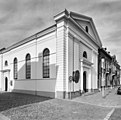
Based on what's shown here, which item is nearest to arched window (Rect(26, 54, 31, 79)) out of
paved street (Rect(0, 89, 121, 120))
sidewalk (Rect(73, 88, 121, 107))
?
paved street (Rect(0, 89, 121, 120))

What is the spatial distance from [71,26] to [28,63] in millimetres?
6925

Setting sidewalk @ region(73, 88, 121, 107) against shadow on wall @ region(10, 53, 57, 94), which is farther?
shadow on wall @ region(10, 53, 57, 94)

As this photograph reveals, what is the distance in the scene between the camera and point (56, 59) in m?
11.8

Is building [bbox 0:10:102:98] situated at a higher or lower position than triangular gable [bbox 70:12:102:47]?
lower

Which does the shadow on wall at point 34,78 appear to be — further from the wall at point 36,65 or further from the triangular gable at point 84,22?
the triangular gable at point 84,22

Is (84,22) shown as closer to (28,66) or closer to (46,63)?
(46,63)

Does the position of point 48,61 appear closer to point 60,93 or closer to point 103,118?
point 60,93

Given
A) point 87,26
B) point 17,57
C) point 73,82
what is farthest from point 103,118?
point 17,57

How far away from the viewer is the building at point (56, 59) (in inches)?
448

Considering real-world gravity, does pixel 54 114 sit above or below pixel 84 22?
below

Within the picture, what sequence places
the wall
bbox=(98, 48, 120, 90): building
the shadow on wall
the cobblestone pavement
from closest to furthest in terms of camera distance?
the cobblestone pavement, the shadow on wall, the wall, bbox=(98, 48, 120, 90): building

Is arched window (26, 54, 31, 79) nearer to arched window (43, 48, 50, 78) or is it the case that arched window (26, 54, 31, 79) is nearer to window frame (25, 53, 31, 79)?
window frame (25, 53, 31, 79)

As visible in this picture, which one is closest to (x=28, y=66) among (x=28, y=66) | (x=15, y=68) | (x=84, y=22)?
(x=28, y=66)

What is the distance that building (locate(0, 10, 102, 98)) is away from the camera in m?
11.4
